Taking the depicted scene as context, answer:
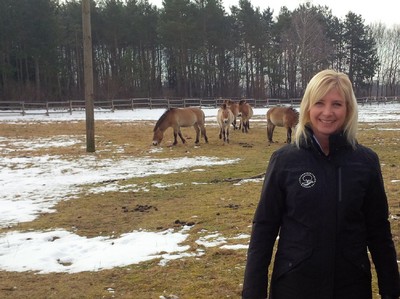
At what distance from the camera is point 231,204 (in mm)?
6668

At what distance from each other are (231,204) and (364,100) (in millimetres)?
59076

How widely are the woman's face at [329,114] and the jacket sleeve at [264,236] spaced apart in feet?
0.92

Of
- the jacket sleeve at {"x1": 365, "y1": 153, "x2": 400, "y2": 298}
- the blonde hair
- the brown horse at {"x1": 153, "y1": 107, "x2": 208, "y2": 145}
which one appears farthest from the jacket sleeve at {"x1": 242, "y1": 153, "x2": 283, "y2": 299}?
the brown horse at {"x1": 153, "y1": 107, "x2": 208, "y2": 145}

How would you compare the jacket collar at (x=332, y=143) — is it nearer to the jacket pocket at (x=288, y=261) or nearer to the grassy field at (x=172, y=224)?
the jacket pocket at (x=288, y=261)

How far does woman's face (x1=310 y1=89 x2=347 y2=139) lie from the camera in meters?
2.10

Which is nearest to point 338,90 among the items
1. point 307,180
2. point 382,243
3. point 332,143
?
point 332,143

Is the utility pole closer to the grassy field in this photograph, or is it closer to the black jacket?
the grassy field

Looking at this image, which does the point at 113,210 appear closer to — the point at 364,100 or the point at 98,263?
the point at 98,263

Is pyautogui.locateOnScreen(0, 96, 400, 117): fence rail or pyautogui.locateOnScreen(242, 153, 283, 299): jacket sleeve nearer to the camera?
pyautogui.locateOnScreen(242, 153, 283, 299): jacket sleeve

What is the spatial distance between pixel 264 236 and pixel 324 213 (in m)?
0.34

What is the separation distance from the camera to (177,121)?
1530 cm

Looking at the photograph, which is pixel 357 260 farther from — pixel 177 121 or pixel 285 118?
pixel 177 121

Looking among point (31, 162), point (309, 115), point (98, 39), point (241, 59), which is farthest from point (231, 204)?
point (241, 59)

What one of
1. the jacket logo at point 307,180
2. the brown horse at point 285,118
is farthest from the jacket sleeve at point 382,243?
the brown horse at point 285,118
